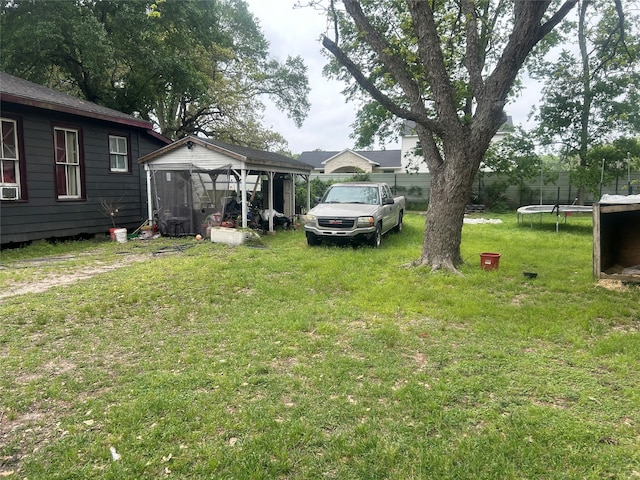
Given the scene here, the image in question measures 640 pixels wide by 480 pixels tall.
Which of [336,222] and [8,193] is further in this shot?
[336,222]

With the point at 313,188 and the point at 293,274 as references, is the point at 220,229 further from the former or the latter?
the point at 313,188

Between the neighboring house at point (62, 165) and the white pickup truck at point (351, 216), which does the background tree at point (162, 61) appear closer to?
the neighboring house at point (62, 165)

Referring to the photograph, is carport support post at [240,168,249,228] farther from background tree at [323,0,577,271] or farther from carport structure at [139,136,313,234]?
background tree at [323,0,577,271]

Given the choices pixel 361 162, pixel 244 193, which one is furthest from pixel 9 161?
pixel 361 162

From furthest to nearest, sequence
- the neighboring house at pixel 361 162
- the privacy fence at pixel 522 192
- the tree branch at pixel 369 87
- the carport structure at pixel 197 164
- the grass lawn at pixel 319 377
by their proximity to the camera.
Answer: the neighboring house at pixel 361 162
the privacy fence at pixel 522 192
the carport structure at pixel 197 164
the tree branch at pixel 369 87
the grass lawn at pixel 319 377

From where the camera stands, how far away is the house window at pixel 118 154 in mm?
12336

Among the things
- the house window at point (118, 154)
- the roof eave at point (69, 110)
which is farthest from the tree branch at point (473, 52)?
the house window at point (118, 154)

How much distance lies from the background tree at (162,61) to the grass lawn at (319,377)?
6.44m

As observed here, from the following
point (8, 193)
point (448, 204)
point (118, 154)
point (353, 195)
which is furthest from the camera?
point (118, 154)

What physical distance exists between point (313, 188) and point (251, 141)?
267 inches

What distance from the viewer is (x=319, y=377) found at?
3.48 metres

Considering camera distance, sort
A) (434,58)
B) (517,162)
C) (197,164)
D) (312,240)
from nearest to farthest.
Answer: (434,58), (312,240), (197,164), (517,162)

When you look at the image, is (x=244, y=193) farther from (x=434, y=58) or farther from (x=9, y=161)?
(x=434, y=58)

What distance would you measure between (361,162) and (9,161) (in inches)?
1266
